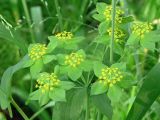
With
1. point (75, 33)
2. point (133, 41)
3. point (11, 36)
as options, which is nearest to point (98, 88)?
point (133, 41)

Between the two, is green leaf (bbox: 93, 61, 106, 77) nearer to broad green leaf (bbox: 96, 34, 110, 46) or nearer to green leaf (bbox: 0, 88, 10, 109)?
broad green leaf (bbox: 96, 34, 110, 46)

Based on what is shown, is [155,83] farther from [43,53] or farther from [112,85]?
[43,53]

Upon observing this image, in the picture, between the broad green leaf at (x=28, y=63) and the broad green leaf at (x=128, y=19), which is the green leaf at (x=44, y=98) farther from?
the broad green leaf at (x=128, y=19)

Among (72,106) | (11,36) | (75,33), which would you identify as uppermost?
(11,36)

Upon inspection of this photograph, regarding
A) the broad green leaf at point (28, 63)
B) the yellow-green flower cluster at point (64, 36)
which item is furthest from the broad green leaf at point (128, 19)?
the broad green leaf at point (28, 63)

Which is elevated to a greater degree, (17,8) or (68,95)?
(68,95)

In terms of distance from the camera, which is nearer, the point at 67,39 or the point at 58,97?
the point at 58,97

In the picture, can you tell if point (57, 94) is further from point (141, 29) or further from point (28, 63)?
point (141, 29)

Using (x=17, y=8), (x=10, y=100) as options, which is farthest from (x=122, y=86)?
(x=17, y=8)
